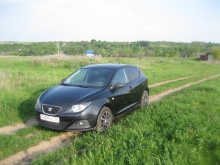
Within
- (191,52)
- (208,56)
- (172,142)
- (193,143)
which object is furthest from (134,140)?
(191,52)

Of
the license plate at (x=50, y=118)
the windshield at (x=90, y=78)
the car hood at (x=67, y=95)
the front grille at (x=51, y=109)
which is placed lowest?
the license plate at (x=50, y=118)

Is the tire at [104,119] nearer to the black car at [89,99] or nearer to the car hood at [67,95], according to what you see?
the black car at [89,99]

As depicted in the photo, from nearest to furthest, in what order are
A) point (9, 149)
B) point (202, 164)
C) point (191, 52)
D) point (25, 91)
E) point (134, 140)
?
point (202, 164) → point (134, 140) → point (9, 149) → point (25, 91) → point (191, 52)

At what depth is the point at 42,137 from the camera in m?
5.51

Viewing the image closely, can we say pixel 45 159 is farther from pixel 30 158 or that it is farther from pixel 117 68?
pixel 117 68

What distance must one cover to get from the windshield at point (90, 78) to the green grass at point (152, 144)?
→ 52.0 inches

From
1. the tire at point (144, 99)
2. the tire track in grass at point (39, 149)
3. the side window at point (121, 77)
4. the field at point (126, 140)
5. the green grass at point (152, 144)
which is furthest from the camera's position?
the tire at point (144, 99)

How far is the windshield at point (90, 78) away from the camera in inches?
254

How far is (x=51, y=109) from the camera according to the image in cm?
551

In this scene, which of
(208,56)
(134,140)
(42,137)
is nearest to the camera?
(134,140)

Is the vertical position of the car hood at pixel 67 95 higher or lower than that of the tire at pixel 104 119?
higher

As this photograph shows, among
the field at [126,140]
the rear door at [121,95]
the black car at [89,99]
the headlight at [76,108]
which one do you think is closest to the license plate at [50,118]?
the black car at [89,99]

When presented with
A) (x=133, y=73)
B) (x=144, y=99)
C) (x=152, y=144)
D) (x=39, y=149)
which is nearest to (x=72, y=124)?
(x=39, y=149)

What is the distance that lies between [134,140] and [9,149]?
8.51 ft
